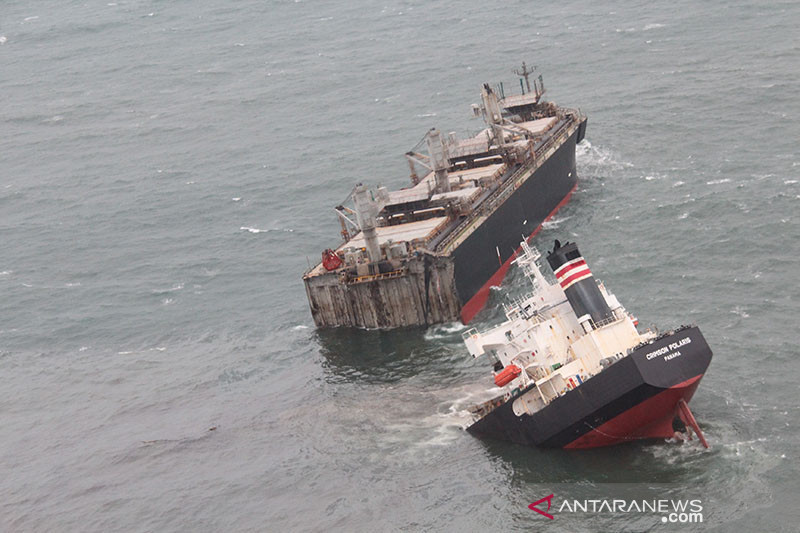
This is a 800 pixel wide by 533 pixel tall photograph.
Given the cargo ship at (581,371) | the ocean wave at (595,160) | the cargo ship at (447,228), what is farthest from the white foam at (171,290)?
the cargo ship at (581,371)

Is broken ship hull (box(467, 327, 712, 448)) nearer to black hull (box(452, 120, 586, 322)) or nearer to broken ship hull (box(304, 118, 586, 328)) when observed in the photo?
broken ship hull (box(304, 118, 586, 328))

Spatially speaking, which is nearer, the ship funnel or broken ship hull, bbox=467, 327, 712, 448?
broken ship hull, bbox=467, 327, 712, 448

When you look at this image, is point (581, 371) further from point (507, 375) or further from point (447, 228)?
point (447, 228)

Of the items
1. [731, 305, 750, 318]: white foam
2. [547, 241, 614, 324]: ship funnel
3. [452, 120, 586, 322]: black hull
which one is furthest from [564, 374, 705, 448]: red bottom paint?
[452, 120, 586, 322]: black hull

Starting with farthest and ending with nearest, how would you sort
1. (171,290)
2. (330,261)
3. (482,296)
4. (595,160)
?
(595,160) → (171,290) → (482,296) → (330,261)

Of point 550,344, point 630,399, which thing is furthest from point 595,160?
point 630,399

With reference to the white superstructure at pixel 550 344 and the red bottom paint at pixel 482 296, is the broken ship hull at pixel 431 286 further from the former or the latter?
the white superstructure at pixel 550 344
